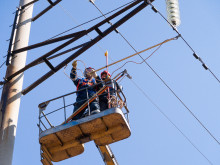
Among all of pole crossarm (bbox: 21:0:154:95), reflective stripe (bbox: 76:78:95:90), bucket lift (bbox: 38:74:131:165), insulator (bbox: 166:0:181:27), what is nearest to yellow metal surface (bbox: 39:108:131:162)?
bucket lift (bbox: 38:74:131:165)

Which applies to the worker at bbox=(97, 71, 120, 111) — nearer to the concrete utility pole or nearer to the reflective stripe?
the reflective stripe

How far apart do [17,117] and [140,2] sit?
3867 millimetres

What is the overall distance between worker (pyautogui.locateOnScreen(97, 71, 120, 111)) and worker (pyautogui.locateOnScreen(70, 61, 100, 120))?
0.82ft

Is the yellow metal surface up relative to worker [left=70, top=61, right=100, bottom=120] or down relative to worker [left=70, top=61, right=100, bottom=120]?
down

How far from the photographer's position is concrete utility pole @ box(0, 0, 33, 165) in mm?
12055

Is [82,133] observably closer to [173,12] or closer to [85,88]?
[85,88]

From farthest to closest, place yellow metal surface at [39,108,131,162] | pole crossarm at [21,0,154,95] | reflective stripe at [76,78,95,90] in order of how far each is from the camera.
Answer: reflective stripe at [76,78,95,90] → yellow metal surface at [39,108,131,162] → pole crossarm at [21,0,154,95]

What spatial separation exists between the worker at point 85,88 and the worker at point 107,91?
25 cm

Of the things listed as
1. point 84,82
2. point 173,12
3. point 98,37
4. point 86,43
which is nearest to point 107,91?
point 84,82

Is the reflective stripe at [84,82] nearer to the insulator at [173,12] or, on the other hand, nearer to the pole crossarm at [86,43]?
the pole crossarm at [86,43]

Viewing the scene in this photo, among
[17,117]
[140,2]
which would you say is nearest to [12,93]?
[17,117]

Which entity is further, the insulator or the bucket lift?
the insulator

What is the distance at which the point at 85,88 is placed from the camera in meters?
12.5

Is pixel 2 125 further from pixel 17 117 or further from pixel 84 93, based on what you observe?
pixel 84 93
